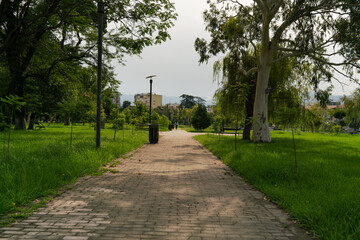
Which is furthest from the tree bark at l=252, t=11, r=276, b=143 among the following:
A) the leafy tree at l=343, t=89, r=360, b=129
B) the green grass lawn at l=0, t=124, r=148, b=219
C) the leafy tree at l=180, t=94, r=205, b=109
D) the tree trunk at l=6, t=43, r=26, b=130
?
the leafy tree at l=180, t=94, r=205, b=109

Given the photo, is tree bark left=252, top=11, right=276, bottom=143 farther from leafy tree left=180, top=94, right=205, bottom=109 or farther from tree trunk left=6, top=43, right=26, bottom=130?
leafy tree left=180, top=94, right=205, bottom=109

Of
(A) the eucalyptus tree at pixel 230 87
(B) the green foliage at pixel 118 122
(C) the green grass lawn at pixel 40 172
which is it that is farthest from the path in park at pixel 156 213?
(A) the eucalyptus tree at pixel 230 87

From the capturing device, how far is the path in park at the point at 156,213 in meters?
3.19

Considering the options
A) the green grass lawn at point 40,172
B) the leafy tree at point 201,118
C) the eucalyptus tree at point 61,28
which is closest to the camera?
the green grass lawn at point 40,172

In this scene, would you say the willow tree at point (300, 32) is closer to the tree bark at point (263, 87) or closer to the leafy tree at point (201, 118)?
the tree bark at point (263, 87)

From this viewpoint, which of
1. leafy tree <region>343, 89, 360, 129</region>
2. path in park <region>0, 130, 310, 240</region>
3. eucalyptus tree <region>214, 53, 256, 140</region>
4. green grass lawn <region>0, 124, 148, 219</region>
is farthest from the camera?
leafy tree <region>343, 89, 360, 129</region>

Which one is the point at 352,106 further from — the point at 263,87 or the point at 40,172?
the point at 40,172

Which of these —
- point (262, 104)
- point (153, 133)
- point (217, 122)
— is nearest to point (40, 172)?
point (153, 133)

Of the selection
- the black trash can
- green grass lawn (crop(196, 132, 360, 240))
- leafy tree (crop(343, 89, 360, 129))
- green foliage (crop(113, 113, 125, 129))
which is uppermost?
leafy tree (crop(343, 89, 360, 129))

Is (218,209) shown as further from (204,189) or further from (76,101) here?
(76,101)

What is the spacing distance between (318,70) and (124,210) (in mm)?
16604

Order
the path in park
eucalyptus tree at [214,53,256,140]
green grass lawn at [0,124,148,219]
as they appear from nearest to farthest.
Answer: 1. the path in park
2. green grass lawn at [0,124,148,219]
3. eucalyptus tree at [214,53,256,140]

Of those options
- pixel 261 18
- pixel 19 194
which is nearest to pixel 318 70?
pixel 261 18

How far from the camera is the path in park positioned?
319 centimetres
